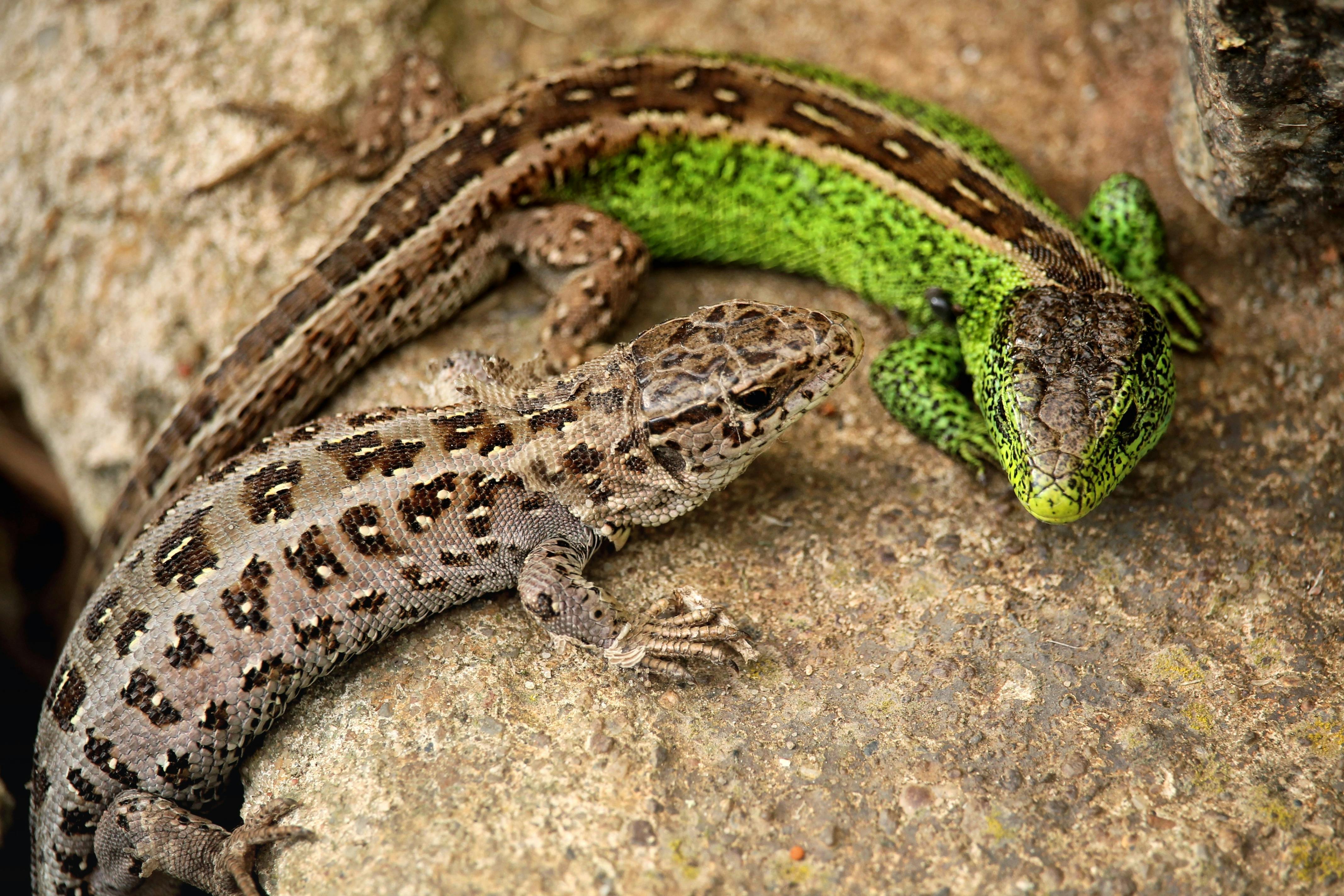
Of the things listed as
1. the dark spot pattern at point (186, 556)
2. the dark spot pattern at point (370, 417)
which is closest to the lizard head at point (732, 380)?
the dark spot pattern at point (370, 417)

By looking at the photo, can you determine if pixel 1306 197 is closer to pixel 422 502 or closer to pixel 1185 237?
pixel 1185 237

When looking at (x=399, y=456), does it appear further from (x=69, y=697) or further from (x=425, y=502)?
(x=69, y=697)

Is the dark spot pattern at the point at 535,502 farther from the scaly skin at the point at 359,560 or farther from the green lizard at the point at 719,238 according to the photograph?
the green lizard at the point at 719,238

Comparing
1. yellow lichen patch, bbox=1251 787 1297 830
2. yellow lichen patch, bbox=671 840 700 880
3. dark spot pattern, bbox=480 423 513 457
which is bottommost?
yellow lichen patch, bbox=1251 787 1297 830

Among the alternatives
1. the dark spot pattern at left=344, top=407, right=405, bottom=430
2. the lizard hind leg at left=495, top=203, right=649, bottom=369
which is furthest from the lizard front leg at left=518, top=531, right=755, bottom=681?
the lizard hind leg at left=495, top=203, right=649, bottom=369

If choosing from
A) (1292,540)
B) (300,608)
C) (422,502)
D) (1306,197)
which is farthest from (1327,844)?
(300,608)

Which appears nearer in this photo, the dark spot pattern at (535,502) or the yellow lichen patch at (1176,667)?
the yellow lichen patch at (1176,667)

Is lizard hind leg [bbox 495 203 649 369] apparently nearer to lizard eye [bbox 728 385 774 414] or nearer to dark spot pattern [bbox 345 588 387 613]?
lizard eye [bbox 728 385 774 414]
